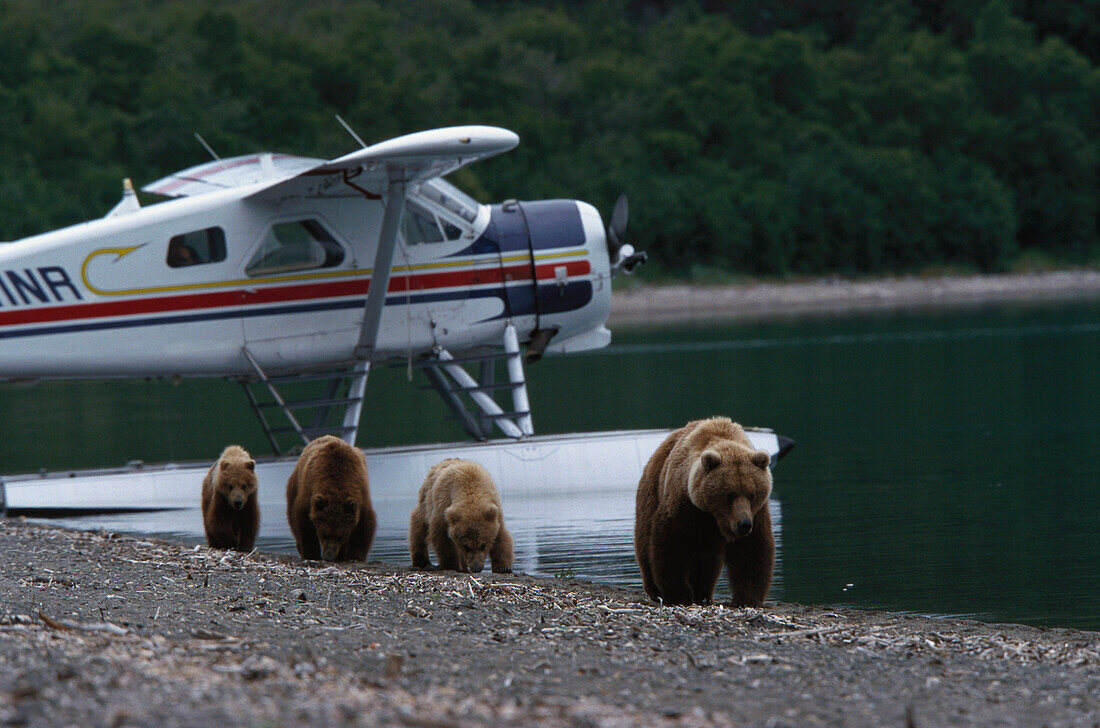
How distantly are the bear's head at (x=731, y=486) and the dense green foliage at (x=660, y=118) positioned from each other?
52.3 meters

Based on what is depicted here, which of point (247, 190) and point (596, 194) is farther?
point (596, 194)

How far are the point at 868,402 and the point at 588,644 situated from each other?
51.1 ft

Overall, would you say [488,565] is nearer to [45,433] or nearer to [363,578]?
[363,578]

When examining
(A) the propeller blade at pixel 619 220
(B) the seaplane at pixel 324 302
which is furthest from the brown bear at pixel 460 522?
(A) the propeller blade at pixel 619 220

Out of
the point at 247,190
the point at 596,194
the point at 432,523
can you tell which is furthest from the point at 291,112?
the point at 432,523

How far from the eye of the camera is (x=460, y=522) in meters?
7.85

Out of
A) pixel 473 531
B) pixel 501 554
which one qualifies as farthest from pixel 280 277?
pixel 473 531

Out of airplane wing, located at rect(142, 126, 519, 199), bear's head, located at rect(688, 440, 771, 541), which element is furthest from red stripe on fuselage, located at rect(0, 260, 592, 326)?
bear's head, located at rect(688, 440, 771, 541)

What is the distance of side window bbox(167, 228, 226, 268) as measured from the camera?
11.6m

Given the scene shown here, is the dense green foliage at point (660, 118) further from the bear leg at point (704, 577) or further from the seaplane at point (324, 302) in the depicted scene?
the bear leg at point (704, 577)

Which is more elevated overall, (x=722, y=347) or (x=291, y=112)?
(x=291, y=112)

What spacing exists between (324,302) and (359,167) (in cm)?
146

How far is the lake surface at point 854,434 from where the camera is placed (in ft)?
28.3

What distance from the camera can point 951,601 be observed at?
765 centimetres
